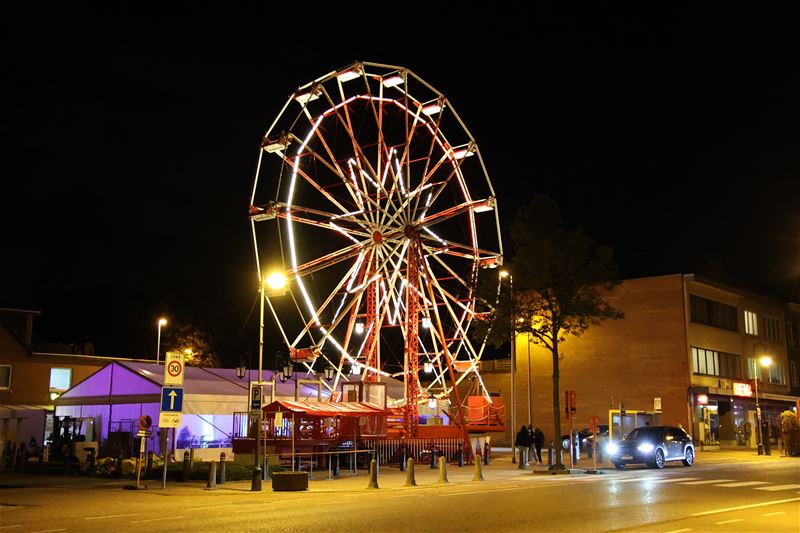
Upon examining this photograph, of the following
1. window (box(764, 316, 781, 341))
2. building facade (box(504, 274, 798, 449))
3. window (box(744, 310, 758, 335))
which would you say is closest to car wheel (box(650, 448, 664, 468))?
building facade (box(504, 274, 798, 449))

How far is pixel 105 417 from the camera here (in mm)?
38281

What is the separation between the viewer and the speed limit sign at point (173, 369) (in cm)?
2539

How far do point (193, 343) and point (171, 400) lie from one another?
39047 mm

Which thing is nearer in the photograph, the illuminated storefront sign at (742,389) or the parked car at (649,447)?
the parked car at (649,447)

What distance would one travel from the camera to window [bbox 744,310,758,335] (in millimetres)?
60875

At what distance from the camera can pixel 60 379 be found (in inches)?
2016

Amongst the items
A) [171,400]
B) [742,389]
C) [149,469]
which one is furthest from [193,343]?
[742,389]

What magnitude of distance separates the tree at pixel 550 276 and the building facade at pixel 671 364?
1652cm

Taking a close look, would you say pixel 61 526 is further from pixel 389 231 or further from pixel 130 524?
pixel 389 231

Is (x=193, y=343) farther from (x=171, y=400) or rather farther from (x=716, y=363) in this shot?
(x=171, y=400)

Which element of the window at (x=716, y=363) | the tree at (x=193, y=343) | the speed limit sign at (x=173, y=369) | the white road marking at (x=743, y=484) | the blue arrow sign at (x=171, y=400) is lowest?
the white road marking at (x=743, y=484)

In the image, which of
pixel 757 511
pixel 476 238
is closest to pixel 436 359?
pixel 476 238

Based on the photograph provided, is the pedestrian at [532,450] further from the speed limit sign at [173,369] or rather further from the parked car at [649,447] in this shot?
the speed limit sign at [173,369]

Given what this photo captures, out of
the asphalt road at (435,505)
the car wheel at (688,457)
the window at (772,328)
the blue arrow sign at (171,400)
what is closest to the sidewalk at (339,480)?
the asphalt road at (435,505)
